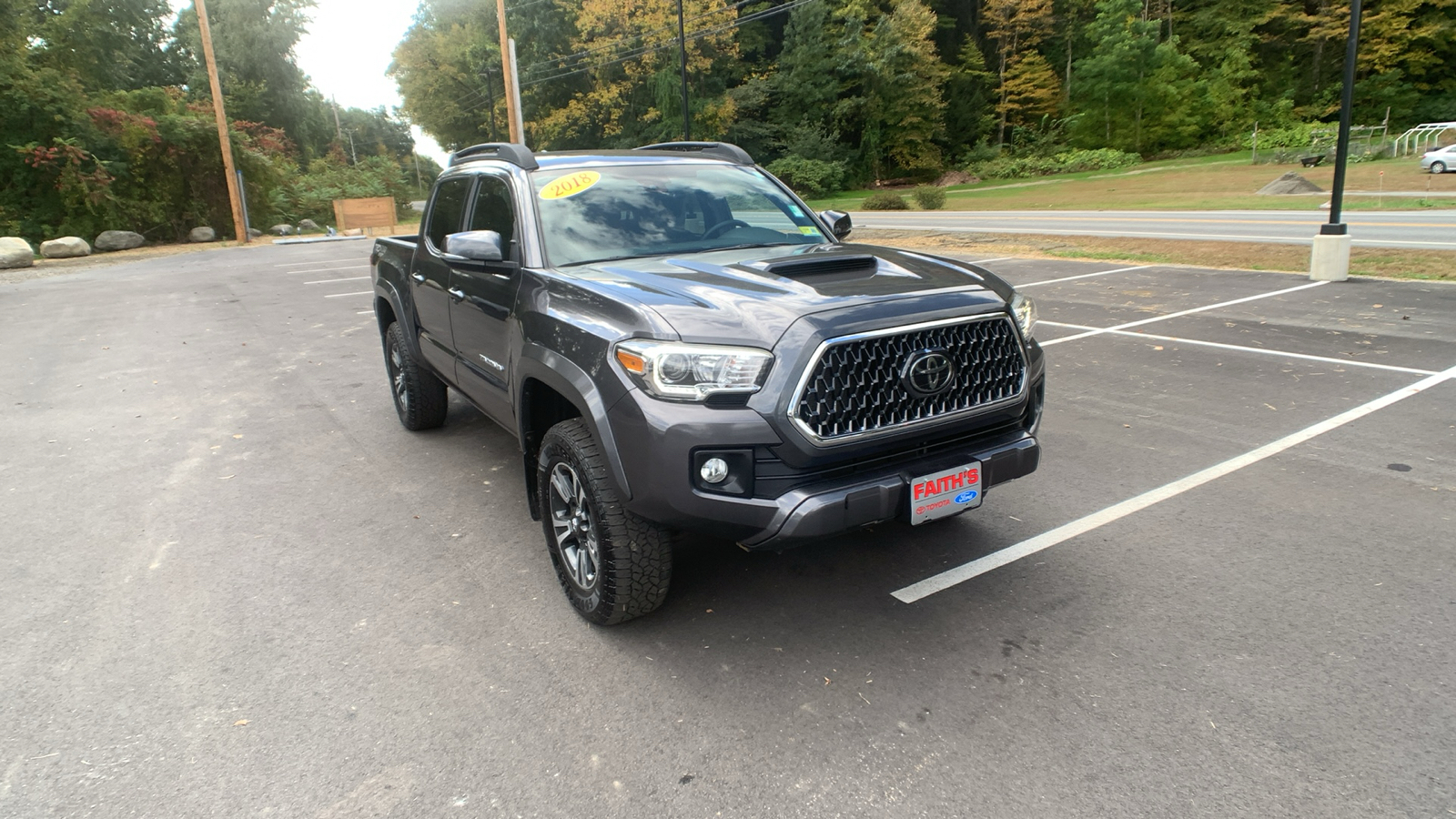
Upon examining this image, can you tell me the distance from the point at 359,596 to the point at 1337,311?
9.66 m

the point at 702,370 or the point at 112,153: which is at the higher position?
the point at 112,153

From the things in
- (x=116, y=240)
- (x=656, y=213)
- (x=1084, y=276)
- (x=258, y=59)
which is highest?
(x=258, y=59)

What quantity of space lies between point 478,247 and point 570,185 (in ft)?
2.21

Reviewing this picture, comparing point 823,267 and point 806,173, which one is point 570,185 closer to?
point 823,267

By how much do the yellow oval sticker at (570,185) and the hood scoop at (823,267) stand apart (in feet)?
3.90

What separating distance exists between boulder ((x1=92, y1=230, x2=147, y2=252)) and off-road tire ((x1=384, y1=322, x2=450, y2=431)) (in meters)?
28.4

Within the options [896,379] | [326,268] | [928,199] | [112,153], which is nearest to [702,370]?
[896,379]

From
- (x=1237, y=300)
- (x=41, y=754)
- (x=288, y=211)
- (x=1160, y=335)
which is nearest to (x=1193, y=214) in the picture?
(x=1237, y=300)

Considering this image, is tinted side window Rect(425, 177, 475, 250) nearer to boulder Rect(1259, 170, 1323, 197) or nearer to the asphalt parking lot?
the asphalt parking lot

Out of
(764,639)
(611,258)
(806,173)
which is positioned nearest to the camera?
(764,639)

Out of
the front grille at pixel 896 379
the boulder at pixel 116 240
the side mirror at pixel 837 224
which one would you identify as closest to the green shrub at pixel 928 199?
the boulder at pixel 116 240

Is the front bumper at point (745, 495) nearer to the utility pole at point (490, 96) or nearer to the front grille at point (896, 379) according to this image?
the front grille at point (896, 379)

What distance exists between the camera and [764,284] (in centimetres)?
336

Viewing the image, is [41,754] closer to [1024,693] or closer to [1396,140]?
[1024,693]
